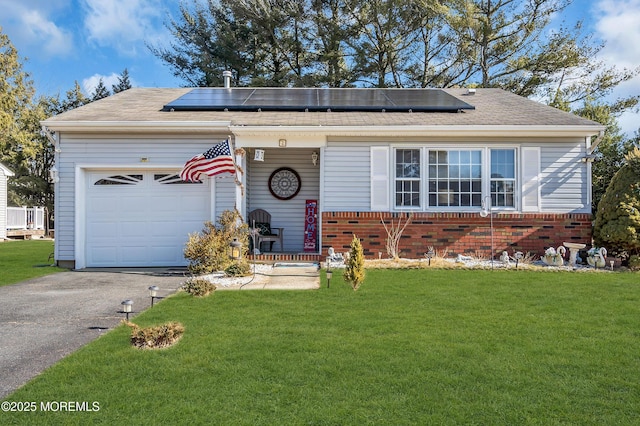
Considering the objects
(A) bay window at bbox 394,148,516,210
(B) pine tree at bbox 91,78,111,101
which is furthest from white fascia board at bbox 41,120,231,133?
(B) pine tree at bbox 91,78,111,101

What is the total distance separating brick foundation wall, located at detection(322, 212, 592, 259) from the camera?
9.83 m

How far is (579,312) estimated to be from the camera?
5414mm

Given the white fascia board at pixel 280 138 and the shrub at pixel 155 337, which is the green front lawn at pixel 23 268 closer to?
the white fascia board at pixel 280 138

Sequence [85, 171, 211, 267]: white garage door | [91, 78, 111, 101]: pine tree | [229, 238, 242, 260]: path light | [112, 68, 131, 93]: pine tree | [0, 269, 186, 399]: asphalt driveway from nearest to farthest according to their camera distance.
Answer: [0, 269, 186, 399]: asphalt driveway → [229, 238, 242, 260]: path light → [85, 171, 211, 267]: white garage door → [91, 78, 111, 101]: pine tree → [112, 68, 131, 93]: pine tree

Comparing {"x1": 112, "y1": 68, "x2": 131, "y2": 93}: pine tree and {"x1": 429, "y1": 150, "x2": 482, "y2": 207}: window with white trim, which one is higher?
{"x1": 112, "y1": 68, "x2": 131, "y2": 93}: pine tree

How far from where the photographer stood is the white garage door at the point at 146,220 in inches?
396

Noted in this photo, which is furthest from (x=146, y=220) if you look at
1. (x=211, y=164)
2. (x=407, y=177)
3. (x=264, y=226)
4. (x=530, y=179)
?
(x=530, y=179)

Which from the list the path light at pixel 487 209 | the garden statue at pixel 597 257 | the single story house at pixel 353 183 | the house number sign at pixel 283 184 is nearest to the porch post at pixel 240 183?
the single story house at pixel 353 183

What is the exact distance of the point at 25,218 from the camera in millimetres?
23922

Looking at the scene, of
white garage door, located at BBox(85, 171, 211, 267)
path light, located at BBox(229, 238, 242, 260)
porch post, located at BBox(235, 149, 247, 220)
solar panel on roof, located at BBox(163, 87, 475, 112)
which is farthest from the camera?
solar panel on roof, located at BBox(163, 87, 475, 112)

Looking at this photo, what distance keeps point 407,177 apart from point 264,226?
377 cm

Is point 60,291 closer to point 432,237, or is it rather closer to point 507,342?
point 507,342

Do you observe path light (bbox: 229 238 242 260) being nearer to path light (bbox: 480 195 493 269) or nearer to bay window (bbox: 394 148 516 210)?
bay window (bbox: 394 148 516 210)

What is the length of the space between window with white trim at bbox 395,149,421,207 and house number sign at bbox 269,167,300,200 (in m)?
2.99
